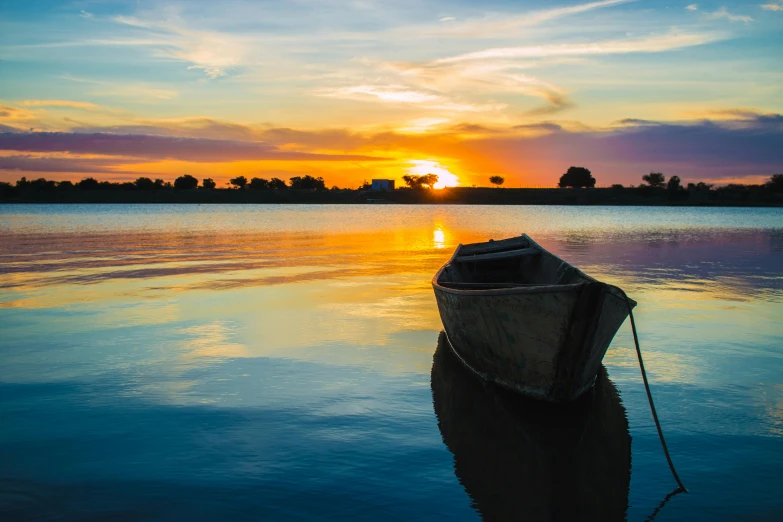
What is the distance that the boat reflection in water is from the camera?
5.99 meters

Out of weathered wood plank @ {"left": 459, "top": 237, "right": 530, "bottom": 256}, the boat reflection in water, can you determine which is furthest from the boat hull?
weathered wood plank @ {"left": 459, "top": 237, "right": 530, "bottom": 256}

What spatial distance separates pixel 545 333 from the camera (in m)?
7.86

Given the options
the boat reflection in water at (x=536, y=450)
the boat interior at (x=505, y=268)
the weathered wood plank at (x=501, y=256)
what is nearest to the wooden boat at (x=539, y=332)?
the boat reflection in water at (x=536, y=450)

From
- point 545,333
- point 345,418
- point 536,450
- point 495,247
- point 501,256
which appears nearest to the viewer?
point 536,450

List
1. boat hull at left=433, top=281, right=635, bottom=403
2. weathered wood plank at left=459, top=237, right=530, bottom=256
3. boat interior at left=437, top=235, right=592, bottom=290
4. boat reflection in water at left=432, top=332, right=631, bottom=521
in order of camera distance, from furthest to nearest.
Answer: weathered wood plank at left=459, top=237, right=530, bottom=256, boat interior at left=437, top=235, right=592, bottom=290, boat hull at left=433, top=281, right=635, bottom=403, boat reflection in water at left=432, top=332, right=631, bottom=521

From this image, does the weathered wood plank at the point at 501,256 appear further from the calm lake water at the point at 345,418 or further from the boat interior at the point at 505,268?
the calm lake water at the point at 345,418

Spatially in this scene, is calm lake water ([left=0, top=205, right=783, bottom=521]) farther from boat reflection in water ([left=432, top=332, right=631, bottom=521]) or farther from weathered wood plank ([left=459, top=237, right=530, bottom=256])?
weathered wood plank ([left=459, top=237, right=530, bottom=256])

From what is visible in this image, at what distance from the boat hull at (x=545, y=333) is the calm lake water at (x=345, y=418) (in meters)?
0.41

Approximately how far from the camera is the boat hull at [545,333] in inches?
297

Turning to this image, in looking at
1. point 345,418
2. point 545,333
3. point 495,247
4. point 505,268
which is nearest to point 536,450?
point 545,333

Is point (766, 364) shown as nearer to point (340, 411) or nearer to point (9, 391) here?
point (340, 411)

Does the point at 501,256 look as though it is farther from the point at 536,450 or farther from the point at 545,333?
the point at 536,450

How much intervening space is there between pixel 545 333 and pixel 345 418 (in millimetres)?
2736

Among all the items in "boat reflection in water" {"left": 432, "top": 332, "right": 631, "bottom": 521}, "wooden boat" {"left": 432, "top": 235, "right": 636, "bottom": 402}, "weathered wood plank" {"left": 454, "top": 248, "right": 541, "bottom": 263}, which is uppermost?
"weathered wood plank" {"left": 454, "top": 248, "right": 541, "bottom": 263}
